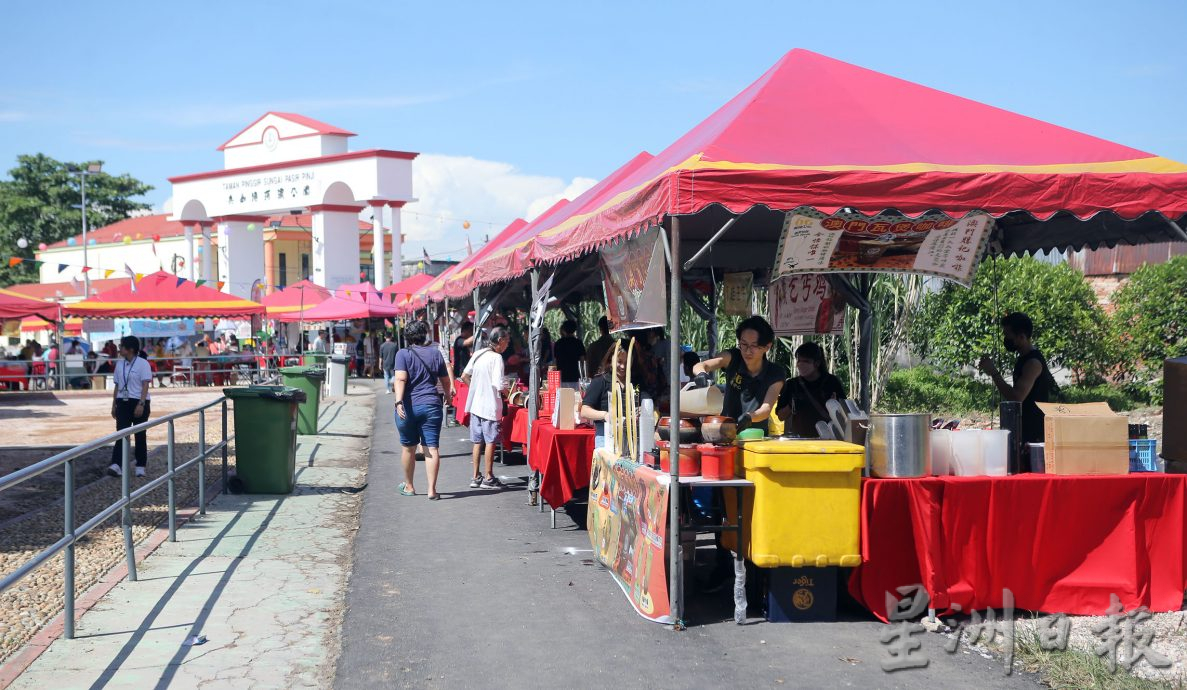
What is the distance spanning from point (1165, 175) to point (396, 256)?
1875 inches

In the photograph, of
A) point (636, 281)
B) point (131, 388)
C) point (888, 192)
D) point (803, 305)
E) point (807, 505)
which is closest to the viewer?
point (807, 505)

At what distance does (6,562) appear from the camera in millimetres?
8422

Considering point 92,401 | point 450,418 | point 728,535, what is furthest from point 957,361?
point 92,401

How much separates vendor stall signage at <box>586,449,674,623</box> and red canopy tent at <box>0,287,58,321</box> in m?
20.8

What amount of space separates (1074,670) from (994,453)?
1.53 metres

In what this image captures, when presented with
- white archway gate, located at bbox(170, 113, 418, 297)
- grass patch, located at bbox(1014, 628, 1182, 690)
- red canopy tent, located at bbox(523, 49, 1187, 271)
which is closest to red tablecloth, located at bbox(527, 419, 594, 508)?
red canopy tent, located at bbox(523, 49, 1187, 271)

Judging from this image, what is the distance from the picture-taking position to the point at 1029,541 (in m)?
6.22

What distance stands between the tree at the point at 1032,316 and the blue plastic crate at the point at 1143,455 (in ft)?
41.7

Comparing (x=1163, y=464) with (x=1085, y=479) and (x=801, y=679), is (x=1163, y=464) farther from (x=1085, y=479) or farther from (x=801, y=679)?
(x=801, y=679)

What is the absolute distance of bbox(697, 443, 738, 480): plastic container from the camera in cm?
625

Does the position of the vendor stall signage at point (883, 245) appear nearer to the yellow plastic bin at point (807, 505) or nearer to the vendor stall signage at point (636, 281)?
the vendor stall signage at point (636, 281)

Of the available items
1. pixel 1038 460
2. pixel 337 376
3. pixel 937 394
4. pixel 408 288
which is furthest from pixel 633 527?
pixel 408 288

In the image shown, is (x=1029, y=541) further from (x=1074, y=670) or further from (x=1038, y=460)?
(x=1074, y=670)

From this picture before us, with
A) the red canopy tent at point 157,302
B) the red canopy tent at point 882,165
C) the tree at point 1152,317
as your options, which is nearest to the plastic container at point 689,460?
the red canopy tent at point 882,165
